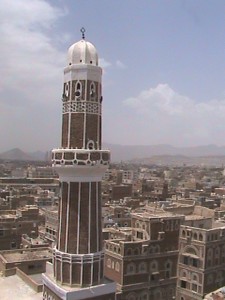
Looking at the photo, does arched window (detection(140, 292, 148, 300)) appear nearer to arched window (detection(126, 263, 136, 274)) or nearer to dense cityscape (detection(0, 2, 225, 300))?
dense cityscape (detection(0, 2, 225, 300))

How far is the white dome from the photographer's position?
16.7 meters

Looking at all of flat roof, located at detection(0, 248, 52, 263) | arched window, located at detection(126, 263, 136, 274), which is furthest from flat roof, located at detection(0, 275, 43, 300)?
arched window, located at detection(126, 263, 136, 274)

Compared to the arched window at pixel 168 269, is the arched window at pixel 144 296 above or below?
below

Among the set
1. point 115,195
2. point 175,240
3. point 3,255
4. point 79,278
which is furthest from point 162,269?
point 115,195

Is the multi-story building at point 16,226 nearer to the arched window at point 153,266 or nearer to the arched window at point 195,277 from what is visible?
the arched window at point 153,266

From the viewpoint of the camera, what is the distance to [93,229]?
16.5 m

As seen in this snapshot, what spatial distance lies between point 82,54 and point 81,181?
16.3ft

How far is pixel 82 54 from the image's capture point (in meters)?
16.7

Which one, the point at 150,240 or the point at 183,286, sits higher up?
the point at 150,240

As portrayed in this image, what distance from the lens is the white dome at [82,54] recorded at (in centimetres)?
1673

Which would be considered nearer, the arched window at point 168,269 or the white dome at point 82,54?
the white dome at point 82,54

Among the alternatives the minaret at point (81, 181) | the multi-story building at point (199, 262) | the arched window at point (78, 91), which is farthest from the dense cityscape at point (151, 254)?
the arched window at point (78, 91)

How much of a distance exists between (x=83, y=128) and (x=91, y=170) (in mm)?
1652

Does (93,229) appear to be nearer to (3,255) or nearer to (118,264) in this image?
(3,255)
